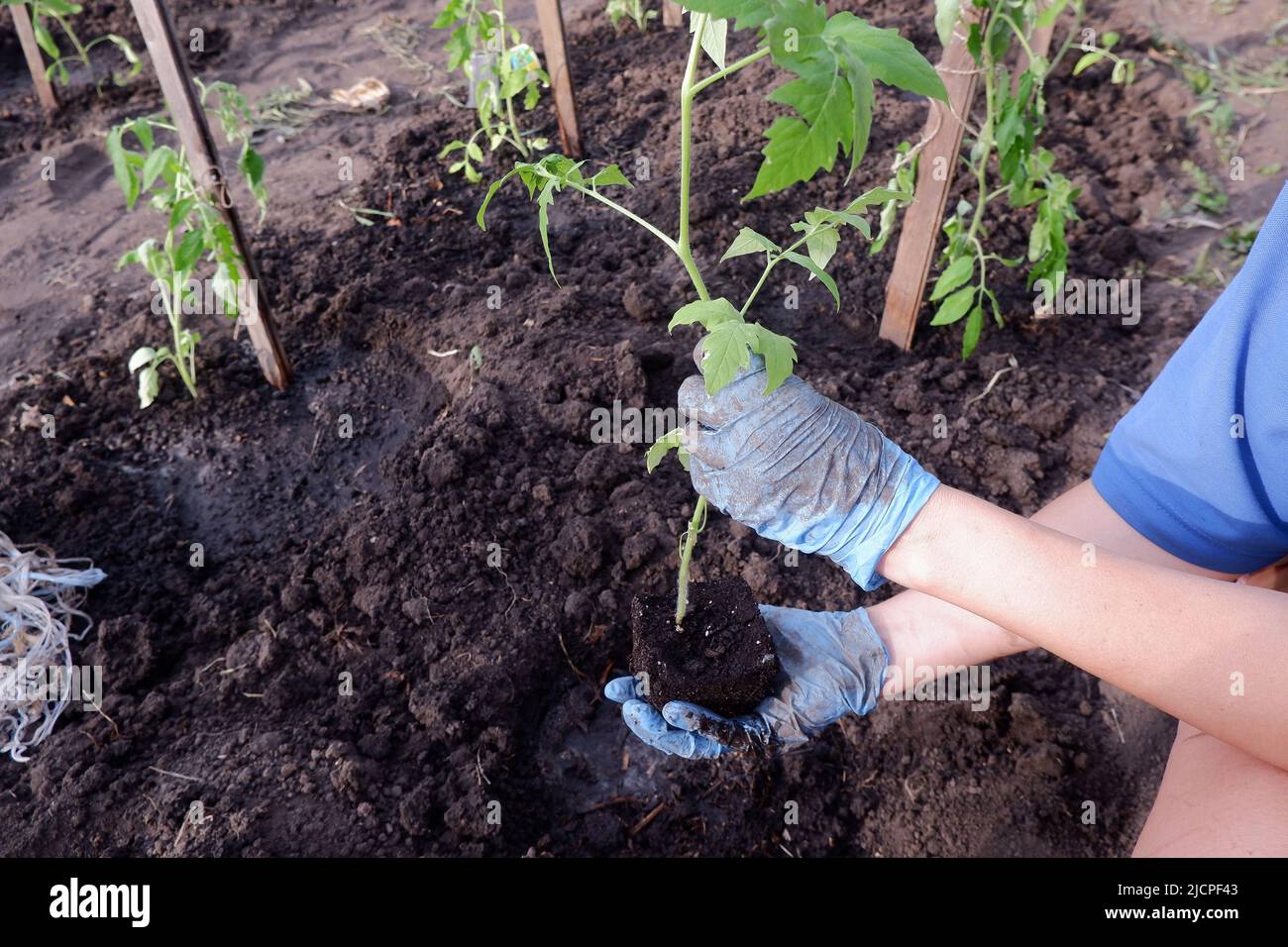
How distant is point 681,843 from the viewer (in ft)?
7.11

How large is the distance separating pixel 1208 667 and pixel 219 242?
267cm

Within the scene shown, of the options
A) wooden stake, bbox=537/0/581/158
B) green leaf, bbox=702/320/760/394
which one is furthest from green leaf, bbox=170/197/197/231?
green leaf, bbox=702/320/760/394

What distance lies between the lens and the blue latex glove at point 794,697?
213 cm

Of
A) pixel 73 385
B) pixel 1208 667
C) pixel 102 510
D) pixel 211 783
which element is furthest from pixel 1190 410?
pixel 73 385

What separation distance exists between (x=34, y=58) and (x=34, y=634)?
3.48m

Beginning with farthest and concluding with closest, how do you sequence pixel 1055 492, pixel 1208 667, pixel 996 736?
pixel 1055 492 < pixel 996 736 < pixel 1208 667

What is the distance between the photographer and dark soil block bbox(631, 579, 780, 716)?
210 centimetres

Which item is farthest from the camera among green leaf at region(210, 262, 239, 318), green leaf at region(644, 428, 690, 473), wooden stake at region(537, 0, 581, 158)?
wooden stake at region(537, 0, 581, 158)

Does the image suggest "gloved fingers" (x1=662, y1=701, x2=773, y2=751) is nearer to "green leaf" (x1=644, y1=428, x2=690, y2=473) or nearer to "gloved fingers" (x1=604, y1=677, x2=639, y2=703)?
"gloved fingers" (x1=604, y1=677, x2=639, y2=703)

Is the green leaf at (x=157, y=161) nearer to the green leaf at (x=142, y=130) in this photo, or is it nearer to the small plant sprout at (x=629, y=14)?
the green leaf at (x=142, y=130)

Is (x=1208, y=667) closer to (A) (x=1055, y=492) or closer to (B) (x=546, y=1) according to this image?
(A) (x=1055, y=492)

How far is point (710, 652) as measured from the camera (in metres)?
2.15

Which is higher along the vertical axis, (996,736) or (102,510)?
(102,510)

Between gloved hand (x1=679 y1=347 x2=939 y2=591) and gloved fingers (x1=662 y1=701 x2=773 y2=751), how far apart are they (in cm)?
48
